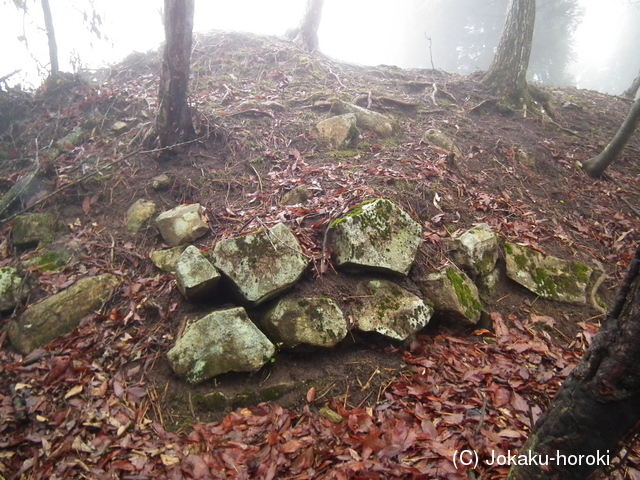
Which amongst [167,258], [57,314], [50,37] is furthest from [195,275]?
[50,37]

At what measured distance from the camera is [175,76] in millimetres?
4984

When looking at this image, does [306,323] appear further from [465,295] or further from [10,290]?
[10,290]

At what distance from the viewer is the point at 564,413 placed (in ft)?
Result: 5.19

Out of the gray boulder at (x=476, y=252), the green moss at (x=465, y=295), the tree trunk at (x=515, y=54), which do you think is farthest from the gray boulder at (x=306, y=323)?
the tree trunk at (x=515, y=54)

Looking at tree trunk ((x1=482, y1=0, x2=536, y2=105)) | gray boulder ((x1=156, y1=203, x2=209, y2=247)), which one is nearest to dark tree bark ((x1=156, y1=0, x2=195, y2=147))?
gray boulder ((x1=156, y1=203, x2=209, y2=247))

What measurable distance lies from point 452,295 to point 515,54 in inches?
272

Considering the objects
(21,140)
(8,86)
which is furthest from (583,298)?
(8,86)

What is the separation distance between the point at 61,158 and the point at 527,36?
9421mm

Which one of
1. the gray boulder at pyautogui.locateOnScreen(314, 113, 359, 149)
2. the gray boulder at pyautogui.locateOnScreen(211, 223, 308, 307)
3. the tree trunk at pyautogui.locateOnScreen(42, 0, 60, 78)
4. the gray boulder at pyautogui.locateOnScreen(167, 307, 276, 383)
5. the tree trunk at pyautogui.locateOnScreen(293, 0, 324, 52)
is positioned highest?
the tree trunk at pyautogui.locateOnScreen(293, 0, 324, 52)

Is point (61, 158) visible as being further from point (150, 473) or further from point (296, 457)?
point (296, 457)

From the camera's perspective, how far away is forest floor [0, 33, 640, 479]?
8.41ft

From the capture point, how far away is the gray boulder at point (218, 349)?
10.1 ft

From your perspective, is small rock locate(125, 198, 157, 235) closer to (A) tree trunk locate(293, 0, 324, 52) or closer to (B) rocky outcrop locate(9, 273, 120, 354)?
(B) rocky outcrop locate(9, 273, 120, 354)

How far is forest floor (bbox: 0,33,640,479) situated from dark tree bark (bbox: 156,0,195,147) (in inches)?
10.9
